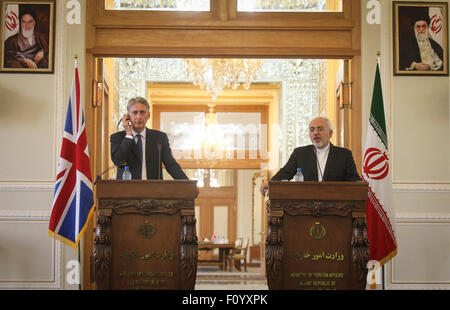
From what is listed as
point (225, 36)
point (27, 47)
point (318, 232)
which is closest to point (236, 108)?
point (225, 36)

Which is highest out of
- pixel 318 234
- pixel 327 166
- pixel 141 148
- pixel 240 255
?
pixel 141 148

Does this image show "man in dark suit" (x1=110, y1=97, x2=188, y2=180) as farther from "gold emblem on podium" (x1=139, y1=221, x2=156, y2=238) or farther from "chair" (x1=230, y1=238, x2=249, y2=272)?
"chair" (x1=230, y1=238, x2=249, y2=272)

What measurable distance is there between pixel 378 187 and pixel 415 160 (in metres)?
0.72

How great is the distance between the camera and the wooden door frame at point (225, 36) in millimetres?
6230

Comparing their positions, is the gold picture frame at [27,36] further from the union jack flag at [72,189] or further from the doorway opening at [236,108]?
the doorway opening at [236,108]

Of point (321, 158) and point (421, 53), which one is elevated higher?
point (421, 53)

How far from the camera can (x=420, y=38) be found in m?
6.27

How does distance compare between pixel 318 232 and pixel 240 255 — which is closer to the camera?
pixel 318 232

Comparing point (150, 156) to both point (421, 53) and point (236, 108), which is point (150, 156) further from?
point (236, 108)

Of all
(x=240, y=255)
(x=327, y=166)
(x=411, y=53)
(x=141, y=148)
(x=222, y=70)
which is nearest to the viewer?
(x=141, y=148)

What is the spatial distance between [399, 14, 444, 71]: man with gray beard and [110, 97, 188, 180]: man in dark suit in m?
2.71

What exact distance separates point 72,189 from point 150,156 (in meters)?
0.93

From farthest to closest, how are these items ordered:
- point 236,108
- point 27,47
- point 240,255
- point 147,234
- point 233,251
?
point 233,251, point 240,255, point 236,108, point 27,47, point 147,234

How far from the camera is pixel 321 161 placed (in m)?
5.41
